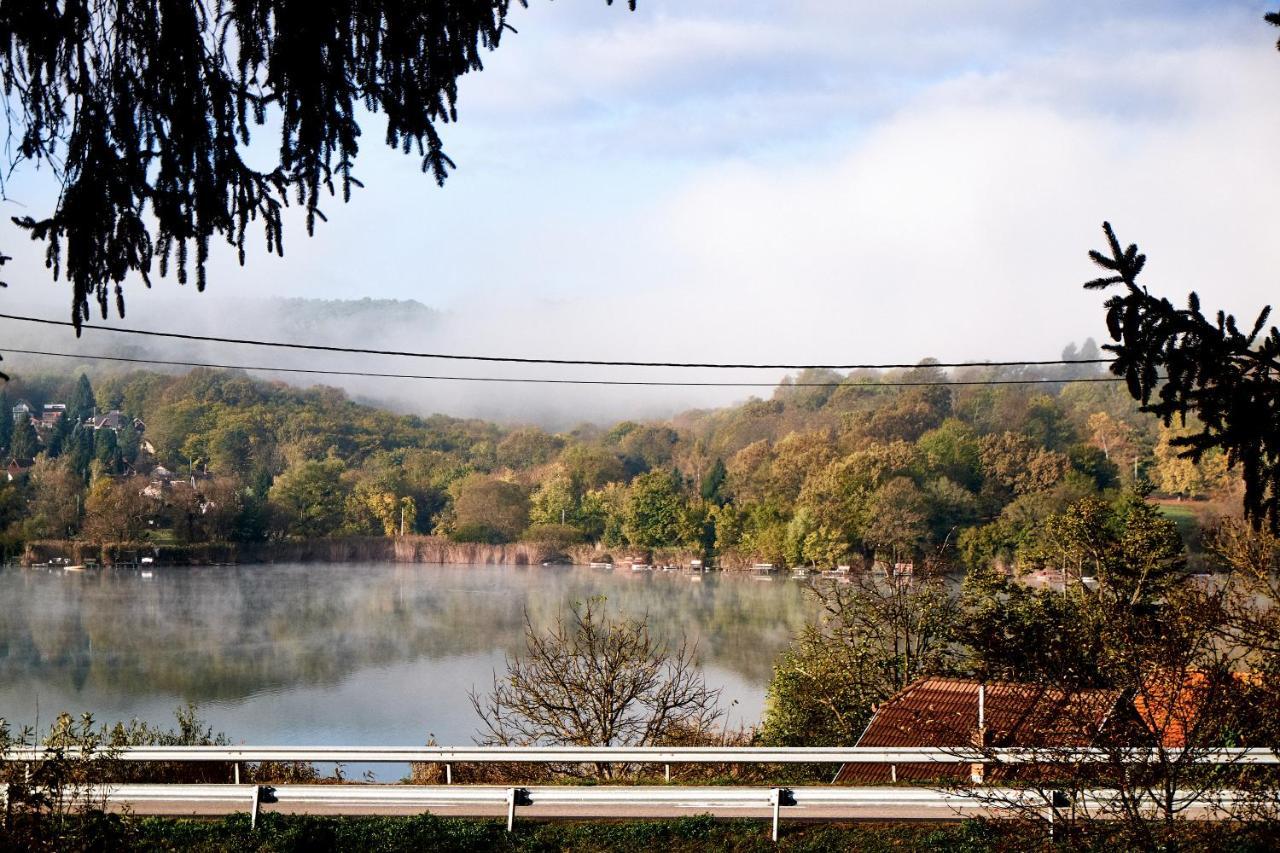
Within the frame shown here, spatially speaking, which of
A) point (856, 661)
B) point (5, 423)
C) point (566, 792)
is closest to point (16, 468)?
point (5, 423)

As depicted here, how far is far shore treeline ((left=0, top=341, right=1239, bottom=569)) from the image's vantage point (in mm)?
58906

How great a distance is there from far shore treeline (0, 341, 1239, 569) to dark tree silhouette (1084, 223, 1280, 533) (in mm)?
38339

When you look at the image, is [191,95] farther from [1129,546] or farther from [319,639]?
[319,639]

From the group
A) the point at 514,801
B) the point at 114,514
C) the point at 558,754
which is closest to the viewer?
the point at 514,801

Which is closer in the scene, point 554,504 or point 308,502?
point 308,502

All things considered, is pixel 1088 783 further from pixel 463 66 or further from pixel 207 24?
pixel 207 24

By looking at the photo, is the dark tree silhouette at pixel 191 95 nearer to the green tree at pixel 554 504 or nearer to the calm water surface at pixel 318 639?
the calm water surface at pixel 318 639

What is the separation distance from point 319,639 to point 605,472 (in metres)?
38.8

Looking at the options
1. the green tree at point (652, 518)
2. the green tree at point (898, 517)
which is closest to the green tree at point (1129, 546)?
the green tree at point (898, 517)

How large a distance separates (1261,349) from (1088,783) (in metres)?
2.61

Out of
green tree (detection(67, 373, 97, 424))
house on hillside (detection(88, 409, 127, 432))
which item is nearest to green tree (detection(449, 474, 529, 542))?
house on hillside (detection(88, 409, 127, 432))

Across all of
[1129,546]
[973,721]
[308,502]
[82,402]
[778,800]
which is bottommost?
[308,502]

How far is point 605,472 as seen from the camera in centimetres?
7988

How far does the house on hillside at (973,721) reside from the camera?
6383 mm
